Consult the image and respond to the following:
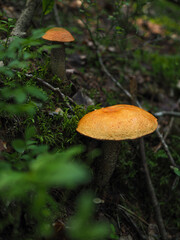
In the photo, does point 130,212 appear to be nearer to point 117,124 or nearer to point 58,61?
point 117,124

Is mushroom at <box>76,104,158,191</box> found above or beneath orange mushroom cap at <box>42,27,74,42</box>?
beneath

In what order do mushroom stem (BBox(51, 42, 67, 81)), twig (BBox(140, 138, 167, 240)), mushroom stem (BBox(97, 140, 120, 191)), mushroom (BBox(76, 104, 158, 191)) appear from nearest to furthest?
mushroom (BBox(76, 104, 158, 191)) → mushroom stem (BBox(97, 140, 120, 191)) → twig (BBox(140, 138, 167, 240)) → mushroom stem (BBox(51, 42, 67, 81))

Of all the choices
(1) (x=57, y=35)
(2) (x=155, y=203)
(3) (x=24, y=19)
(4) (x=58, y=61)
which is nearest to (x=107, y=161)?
(2) (x=155, y=203)

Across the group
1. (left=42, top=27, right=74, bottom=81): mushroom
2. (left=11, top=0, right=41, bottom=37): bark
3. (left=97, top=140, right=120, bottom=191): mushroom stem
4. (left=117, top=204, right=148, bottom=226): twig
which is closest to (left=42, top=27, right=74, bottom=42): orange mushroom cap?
(left=42, top=27, right=74, bottom=81): mushroom

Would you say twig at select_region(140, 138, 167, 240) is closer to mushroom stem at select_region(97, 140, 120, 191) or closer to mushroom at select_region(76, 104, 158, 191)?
mushroom stem at select_region(97, 140, 120, 191)

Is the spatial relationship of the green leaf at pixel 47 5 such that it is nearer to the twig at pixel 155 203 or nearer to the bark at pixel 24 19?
the bark at pixel 24 19

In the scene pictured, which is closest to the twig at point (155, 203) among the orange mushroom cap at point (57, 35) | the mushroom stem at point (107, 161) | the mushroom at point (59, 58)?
the mushroom stem at point (107, 161)

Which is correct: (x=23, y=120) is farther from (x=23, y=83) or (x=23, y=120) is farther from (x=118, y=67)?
(x=118, y=67)
